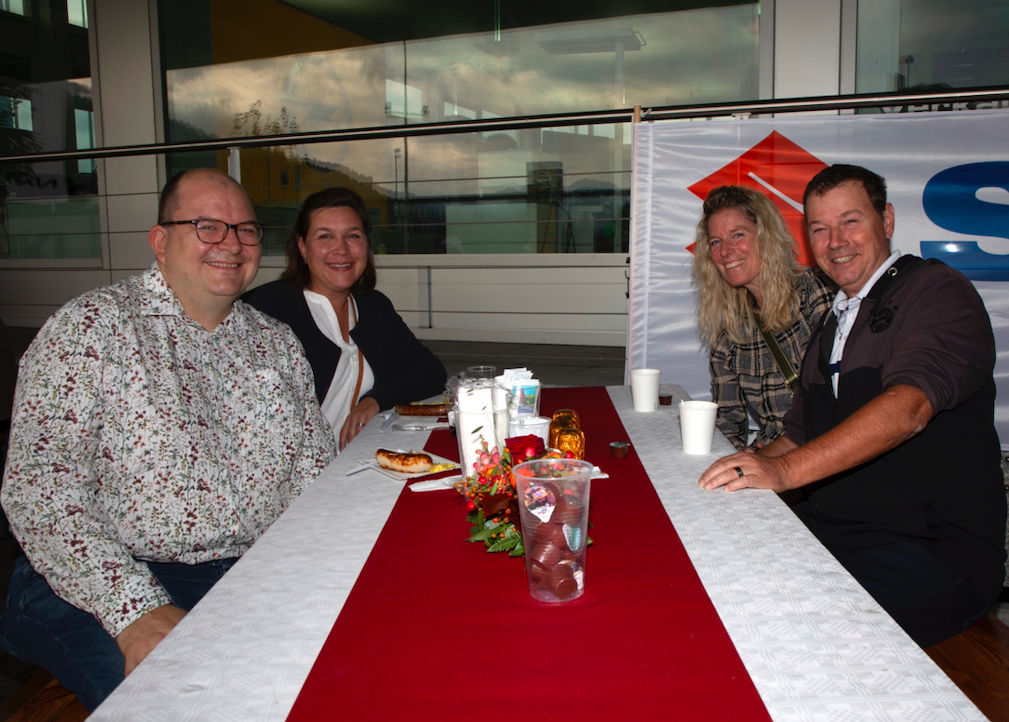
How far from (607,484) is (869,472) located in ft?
1.93

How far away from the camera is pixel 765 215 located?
8.09 feet

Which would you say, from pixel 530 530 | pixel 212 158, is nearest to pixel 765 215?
pixel 530 530

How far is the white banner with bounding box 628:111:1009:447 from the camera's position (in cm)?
309

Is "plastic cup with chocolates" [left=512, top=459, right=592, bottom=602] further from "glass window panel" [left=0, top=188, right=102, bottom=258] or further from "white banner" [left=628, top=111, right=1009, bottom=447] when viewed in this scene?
"glass window panel" [left=0, top=188, right=102, bottom=258]

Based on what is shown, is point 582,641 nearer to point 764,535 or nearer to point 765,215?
point 764,535

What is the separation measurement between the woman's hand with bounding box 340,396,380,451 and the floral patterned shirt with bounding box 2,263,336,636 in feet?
1.54

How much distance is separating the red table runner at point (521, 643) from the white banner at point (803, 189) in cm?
244

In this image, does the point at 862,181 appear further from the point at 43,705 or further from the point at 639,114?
the point at 43,705

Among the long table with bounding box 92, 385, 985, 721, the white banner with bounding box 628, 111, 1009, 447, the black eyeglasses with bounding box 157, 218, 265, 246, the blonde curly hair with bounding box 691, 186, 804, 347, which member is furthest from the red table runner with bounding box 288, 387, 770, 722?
the white banner with bounding box 628, 111, 1009, 447

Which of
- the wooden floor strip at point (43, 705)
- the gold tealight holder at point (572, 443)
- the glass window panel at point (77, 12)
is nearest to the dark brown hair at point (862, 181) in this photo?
the gold tealight holder at point (572, 443)

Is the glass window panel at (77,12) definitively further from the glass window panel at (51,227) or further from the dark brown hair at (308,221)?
the dark brown hair at (308,221)

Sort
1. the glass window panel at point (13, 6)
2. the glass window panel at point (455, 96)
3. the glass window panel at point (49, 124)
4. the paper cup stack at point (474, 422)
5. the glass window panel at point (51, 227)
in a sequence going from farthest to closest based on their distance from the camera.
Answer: the glass window panel at point (51, 227), the glass window panel at point (49, 124), the glass window panel at point (13, 6), the glass window panel at point (455, 96), the paper cup stack at point (474, 422)

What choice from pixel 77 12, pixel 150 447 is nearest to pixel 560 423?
pixel 150 447

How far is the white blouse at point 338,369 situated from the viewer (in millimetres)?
2500
